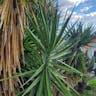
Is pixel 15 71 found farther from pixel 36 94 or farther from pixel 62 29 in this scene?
pixel 62 29

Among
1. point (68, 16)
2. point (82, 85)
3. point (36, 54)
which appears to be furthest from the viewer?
point (82, 85)

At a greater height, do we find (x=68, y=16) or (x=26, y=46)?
(x=68, y=16)

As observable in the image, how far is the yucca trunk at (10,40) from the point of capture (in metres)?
6.67

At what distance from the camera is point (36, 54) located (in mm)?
7062

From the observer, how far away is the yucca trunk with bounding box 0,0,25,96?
6.67 m

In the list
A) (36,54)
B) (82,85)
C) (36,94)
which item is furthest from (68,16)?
(82,85)

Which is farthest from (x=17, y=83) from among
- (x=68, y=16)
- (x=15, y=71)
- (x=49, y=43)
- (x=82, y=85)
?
(x=82, y=85)

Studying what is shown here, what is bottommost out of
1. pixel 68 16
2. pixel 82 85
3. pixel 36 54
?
pixel 82 85

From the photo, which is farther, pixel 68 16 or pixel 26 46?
pixel 26 46

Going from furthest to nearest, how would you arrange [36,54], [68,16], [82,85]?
[82,85]
[36,54]
[68,16]

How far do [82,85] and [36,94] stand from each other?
5.12 metres

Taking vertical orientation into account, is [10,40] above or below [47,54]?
above

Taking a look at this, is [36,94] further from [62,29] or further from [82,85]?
[82,85]

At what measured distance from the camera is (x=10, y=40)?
267 inches
